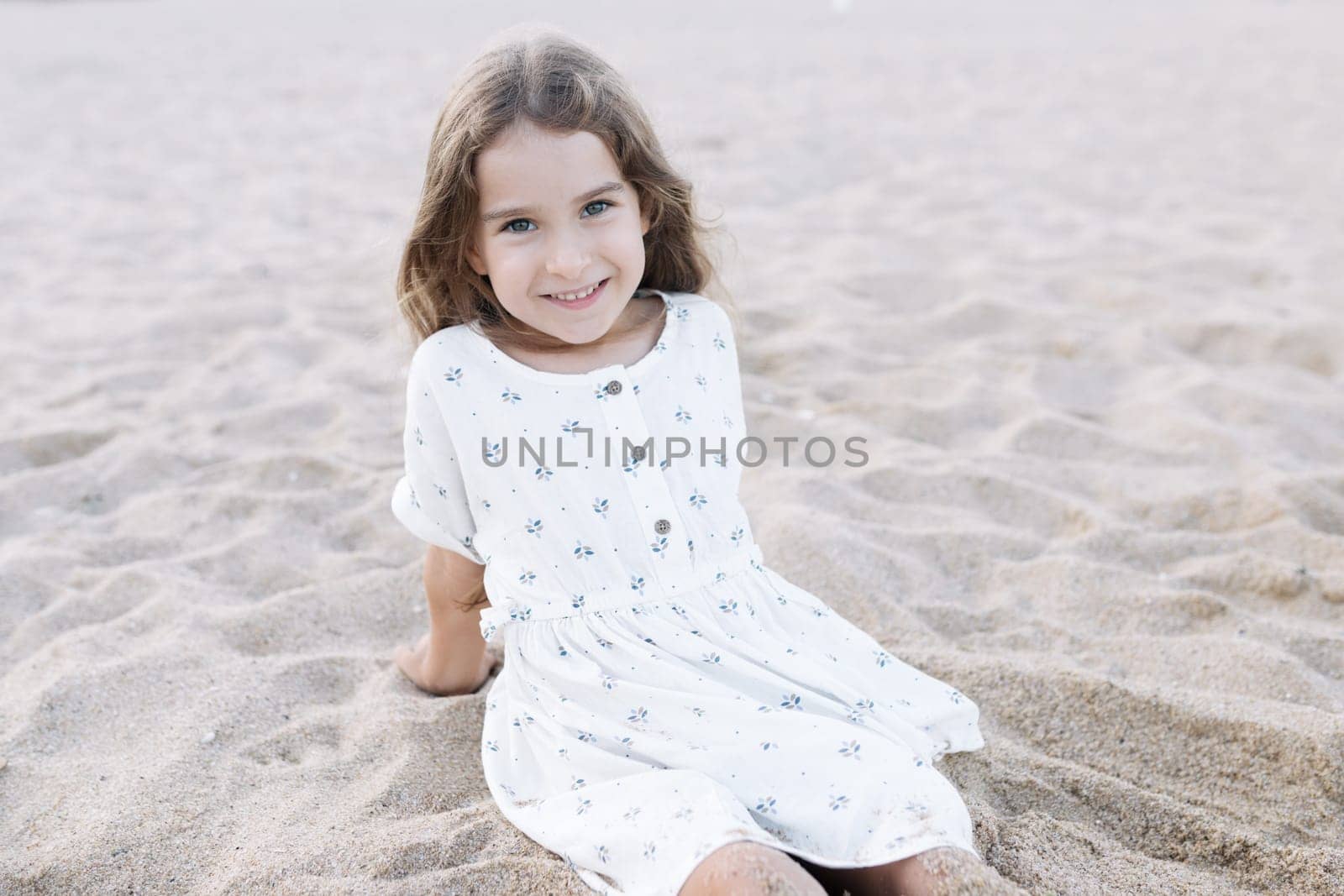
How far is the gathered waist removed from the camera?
177 cm

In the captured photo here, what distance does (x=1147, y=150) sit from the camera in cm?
593

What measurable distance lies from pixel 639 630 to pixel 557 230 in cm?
61

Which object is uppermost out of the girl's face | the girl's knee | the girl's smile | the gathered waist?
the girl's face

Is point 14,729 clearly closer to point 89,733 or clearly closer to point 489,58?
point 89,733

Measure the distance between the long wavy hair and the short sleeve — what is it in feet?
0.47

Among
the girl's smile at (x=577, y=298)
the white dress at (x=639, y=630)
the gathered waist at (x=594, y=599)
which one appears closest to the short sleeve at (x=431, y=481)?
the white dress at (x=639, y=630)

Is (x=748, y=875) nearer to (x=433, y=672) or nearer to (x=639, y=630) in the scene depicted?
(x=639, y=630)

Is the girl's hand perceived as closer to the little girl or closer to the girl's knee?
the little girl

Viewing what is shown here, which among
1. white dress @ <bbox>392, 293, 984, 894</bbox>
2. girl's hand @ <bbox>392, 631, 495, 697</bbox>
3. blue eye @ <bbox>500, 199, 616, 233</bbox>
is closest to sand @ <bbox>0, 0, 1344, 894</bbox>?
girl's hand @ <bbox>392, 631, 495, 697</bbox>

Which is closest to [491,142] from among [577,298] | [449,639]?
[577,298]

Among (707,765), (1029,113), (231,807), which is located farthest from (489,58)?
(1029,113)

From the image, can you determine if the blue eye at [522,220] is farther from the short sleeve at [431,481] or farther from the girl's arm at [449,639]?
the girl's arm at [449,639]

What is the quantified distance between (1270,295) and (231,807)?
11.9 ft

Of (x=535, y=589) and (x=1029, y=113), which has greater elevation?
(x=1029, y=113)
